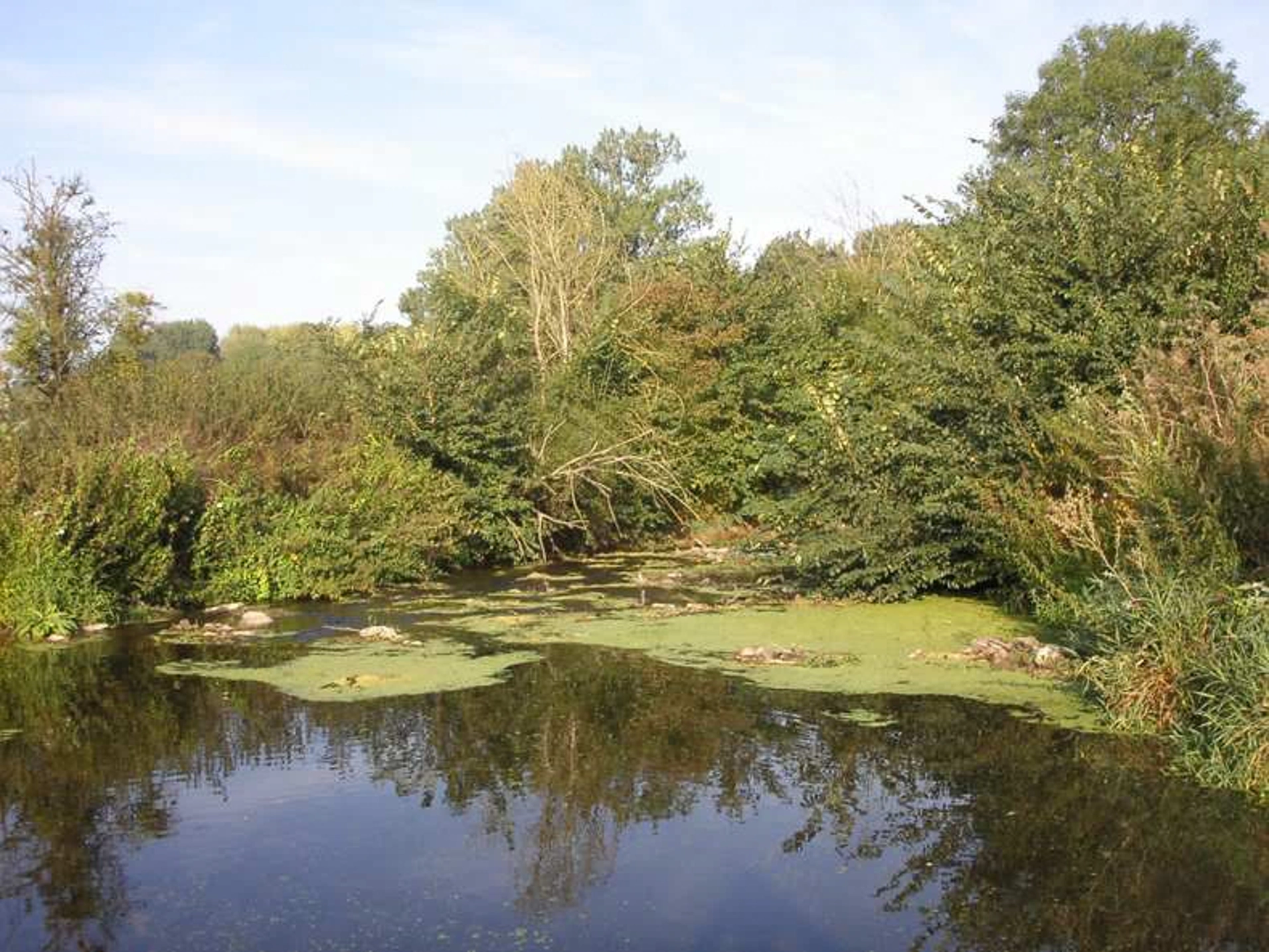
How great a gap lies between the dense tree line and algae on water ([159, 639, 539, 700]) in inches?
124

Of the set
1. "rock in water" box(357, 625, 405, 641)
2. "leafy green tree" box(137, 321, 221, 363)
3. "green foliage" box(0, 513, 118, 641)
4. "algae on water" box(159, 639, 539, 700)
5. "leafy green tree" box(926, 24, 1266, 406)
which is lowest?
"algae on water" box(159, 639, 539, 700)

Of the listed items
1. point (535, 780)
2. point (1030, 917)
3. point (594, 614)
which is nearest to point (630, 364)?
point (594, 614)

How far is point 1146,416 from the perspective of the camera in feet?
34.4

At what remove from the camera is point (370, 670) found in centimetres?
1109

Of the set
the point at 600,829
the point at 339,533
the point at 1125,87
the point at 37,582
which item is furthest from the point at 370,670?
the point at 1125,87

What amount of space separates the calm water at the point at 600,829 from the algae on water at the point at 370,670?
346mm

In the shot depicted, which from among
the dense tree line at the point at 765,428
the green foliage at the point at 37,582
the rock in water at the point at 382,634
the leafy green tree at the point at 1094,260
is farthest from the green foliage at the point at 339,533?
the leafy green tree at the point at 1094,260

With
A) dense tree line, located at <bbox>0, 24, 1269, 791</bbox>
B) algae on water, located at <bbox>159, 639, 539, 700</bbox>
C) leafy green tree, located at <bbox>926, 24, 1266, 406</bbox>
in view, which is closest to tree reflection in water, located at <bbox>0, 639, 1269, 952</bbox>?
algae on water, located at <bbox>159, 639, 539, 700</bbox>

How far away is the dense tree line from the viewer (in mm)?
9312

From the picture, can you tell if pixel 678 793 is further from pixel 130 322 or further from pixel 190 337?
pixel 190 337

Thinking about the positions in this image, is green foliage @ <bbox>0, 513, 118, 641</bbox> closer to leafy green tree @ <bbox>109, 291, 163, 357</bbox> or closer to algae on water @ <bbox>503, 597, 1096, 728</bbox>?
algae on water @ <bbox>503, 597, 1096, 728</bbox>

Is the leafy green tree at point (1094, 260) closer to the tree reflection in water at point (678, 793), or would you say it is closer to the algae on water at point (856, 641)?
the algae on water at point (856, 641)

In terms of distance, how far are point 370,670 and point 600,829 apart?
448 cm

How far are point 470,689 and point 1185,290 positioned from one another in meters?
8.37
